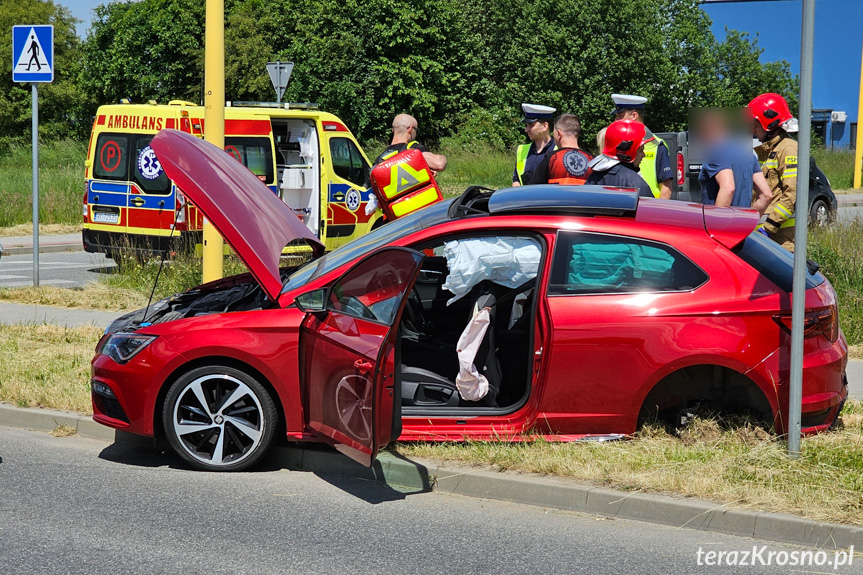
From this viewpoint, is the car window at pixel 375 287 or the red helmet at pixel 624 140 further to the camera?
the red helmet at pixel 624 140

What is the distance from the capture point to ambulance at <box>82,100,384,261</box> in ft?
46.2

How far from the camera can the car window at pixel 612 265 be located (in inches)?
218

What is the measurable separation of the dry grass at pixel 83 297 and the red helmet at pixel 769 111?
6.84m

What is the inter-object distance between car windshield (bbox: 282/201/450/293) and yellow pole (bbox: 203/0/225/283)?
2.10 m

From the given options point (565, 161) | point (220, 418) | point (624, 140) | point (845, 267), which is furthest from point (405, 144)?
point (845, 267)

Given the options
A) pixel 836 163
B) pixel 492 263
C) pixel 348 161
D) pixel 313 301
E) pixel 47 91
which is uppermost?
pixel 47 91

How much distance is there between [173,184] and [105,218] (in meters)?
1.65

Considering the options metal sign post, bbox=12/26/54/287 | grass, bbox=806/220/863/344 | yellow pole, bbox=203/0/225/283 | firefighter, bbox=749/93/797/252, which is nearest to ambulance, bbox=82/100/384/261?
metal sign post, bbox=12/26/54/287

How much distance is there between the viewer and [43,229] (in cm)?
2142

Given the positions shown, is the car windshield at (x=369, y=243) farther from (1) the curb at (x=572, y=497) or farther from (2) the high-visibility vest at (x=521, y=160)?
(2) the high-visibility vest at (x=521, y=160)

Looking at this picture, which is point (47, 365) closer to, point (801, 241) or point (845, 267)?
point (801, 241)

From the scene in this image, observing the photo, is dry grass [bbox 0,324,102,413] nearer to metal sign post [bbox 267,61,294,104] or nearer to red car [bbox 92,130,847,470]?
red car [bbox 92,130,847,470]

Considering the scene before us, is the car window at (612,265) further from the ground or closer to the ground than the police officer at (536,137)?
closer to the ground

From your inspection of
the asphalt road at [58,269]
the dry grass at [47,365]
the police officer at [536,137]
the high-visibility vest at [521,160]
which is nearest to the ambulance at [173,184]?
the asphalt road at [58,269]
